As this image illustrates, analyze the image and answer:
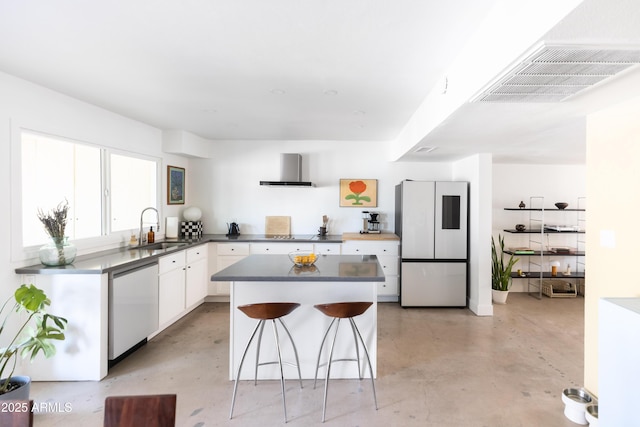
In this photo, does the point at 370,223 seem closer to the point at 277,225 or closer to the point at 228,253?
the point at 277,225

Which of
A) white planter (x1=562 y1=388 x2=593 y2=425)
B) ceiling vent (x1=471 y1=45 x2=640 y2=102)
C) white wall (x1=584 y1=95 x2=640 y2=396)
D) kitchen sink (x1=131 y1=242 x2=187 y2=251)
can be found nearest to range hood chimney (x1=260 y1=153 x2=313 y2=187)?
kitchen sink (x1=131 y1=242 x2=187 y2=251)

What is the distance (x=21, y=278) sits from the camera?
263cm

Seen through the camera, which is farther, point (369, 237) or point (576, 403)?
point (369, 237)

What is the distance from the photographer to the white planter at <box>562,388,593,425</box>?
218cm

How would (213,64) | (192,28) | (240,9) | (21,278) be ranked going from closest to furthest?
(240,9) < (192,28) < (213,64) < (21,278)

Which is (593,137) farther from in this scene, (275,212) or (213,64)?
(275,212)

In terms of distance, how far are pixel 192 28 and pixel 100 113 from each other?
7.34ft

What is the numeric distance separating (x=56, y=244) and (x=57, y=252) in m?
0.07

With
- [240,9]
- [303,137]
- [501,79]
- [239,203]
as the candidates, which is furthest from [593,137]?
[239,203]

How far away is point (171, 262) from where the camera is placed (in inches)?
148

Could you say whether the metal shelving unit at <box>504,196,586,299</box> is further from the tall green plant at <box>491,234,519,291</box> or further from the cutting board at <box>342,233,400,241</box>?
the cutting board at <box>342,233,400,241</box>

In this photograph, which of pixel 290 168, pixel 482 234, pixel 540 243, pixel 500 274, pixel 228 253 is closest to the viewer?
pixel 482 234

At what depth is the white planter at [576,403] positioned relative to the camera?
7.16 ft

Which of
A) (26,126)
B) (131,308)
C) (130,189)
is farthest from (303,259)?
(130,189)
